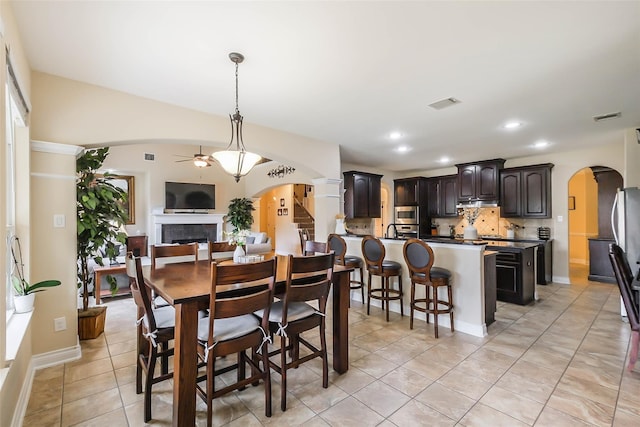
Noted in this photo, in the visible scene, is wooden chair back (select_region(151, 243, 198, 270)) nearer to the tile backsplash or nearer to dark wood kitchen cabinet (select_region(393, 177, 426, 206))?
dark wood kitchen cabinet (select_region(393, 177, 426, 206))

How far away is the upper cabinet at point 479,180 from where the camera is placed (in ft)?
20.2

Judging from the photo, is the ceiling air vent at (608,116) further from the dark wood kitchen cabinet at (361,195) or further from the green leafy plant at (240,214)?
the green leafy plant at (240,214)

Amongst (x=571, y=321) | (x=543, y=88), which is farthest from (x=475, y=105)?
(x=571, y=321)

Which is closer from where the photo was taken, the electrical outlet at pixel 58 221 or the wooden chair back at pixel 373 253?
the electrical outlet at pixel 58 221

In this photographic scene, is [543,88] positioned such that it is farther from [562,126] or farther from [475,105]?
[562,126]

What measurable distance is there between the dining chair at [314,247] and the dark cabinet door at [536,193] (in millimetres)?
4859

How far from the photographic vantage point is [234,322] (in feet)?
6.69

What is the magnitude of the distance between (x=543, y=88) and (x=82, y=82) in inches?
174

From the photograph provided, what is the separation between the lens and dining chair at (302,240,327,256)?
3.06 metres

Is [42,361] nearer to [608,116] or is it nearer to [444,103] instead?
[444,103]

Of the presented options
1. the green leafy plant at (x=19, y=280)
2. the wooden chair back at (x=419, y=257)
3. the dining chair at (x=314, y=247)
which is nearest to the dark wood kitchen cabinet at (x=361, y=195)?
the wooden chair back at (x=419, y=257)

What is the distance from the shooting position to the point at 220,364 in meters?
2.68

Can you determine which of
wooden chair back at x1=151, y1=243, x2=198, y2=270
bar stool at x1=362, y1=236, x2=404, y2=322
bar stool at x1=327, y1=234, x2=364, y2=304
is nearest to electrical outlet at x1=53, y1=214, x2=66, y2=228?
wooden chair back at x1=151, y1=243, x2=198, y2=270

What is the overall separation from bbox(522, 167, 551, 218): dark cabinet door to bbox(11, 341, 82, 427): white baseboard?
711cm
